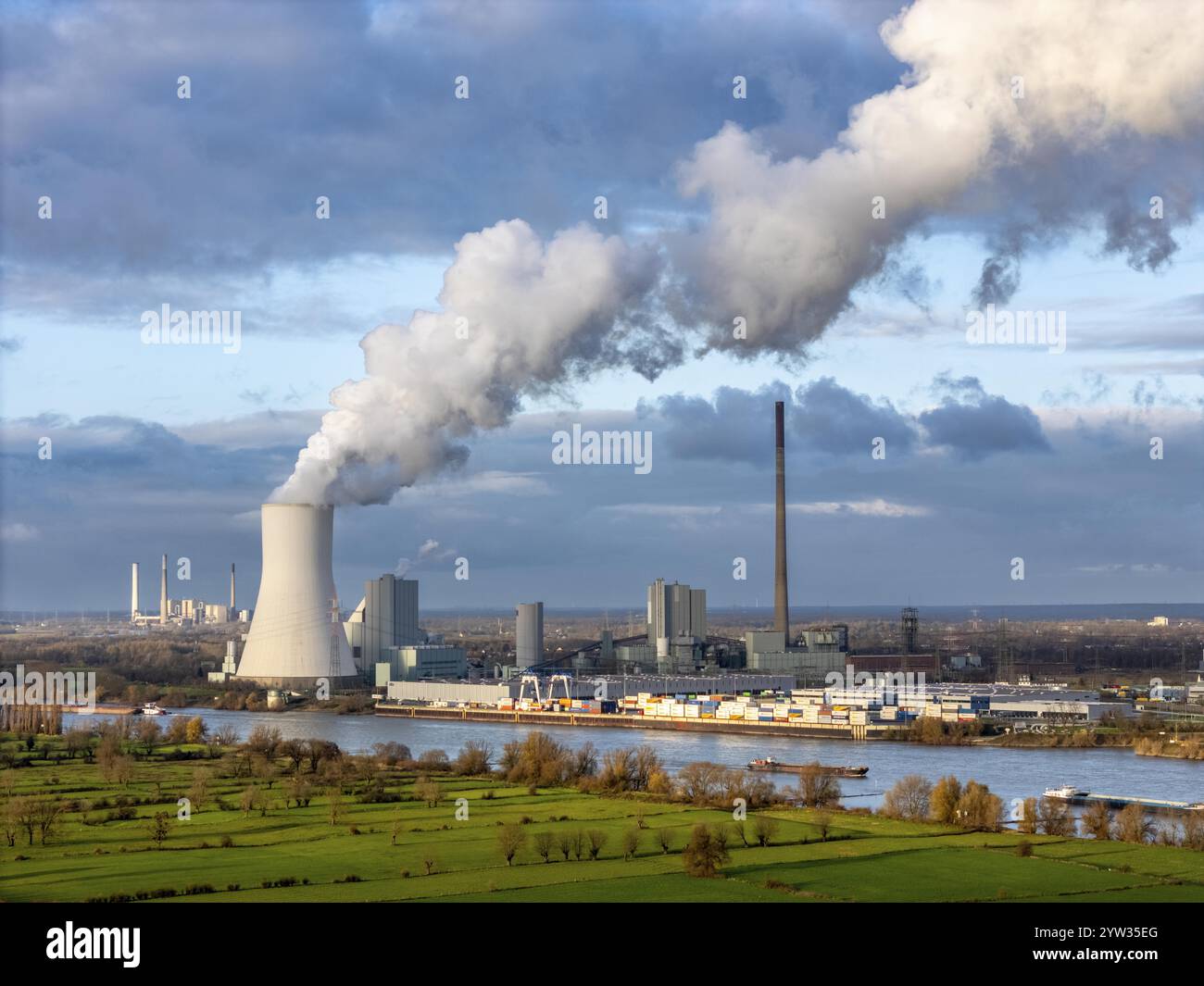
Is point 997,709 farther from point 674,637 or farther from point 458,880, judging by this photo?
point 458,880

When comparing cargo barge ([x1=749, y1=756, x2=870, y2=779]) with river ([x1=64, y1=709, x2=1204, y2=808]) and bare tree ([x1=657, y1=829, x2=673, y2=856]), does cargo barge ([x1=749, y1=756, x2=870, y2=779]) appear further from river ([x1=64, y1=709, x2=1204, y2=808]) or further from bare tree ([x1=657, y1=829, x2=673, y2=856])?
bare tree ([x1=657, y1=829, x2=673, y2=856])

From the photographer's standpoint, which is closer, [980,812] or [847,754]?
[980,812]

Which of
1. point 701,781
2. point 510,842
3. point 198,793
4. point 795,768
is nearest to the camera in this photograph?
point 510,842

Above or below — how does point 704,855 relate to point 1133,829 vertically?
above

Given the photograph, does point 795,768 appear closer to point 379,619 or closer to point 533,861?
point 533,861

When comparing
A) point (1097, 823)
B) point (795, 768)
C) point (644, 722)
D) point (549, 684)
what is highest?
point (1097, 823)

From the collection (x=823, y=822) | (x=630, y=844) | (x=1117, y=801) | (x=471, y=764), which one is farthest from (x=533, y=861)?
(x=1117, y=801)
